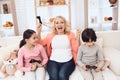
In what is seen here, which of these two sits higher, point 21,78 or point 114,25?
point 114,25

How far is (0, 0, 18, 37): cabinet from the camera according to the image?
9.96 ft

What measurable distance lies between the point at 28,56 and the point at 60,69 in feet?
1.21

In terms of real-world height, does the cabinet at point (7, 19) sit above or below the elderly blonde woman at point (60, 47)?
above

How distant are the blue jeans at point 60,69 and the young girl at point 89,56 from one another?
10cm

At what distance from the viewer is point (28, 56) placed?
1.83m

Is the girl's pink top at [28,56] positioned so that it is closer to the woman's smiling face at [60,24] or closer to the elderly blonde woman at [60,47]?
the elderly blonde woman at [60,47]

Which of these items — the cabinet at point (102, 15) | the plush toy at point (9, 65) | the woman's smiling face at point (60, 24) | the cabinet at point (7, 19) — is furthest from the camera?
the cabinet at point (102, 15)

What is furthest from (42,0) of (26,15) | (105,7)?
(105,7)

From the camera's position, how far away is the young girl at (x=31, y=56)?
5.82ft

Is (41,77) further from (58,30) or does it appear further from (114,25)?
(114,25)

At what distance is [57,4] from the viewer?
308 cm

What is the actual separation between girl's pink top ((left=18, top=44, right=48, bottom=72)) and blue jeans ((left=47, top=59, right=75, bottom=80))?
10 cm

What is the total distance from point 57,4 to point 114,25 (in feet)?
3.80

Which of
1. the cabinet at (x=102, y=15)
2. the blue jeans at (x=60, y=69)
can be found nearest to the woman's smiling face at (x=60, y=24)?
the blue jeans at (x=60, y=69)
